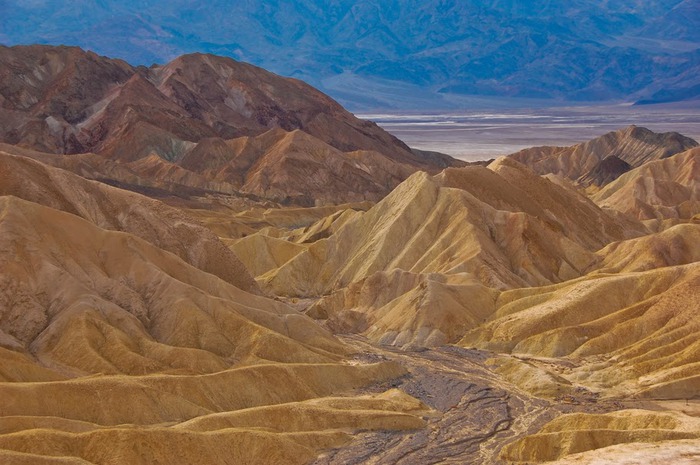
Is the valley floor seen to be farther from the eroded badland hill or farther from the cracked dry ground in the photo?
the eroded badland hill

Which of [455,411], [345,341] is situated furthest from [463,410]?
[345,341]


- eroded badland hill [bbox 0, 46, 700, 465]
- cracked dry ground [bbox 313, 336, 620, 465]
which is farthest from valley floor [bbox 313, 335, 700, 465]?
eroded badland hill [bbox 0, 46, 700, 465]

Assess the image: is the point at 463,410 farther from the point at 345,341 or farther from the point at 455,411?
the point at 345,341

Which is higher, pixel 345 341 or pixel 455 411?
pixel 455 411

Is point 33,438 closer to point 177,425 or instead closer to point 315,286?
point 177,425

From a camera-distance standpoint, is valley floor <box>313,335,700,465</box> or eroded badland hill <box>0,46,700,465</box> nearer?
eroded badland hill <box>0,46,700,465</box>

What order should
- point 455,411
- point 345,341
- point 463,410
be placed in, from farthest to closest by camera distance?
point 345,341, point 463,410, point 455,411

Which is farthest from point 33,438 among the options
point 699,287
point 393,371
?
point 699,287

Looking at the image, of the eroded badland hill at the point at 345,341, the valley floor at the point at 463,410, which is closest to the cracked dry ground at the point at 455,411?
the valley floor at the point at 463,410

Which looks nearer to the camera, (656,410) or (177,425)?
(177,425)
